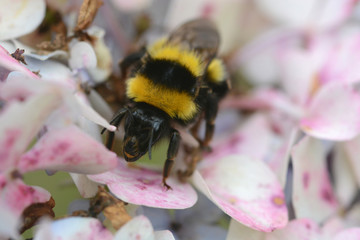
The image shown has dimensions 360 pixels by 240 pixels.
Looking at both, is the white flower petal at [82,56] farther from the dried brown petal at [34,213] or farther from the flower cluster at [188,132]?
the dried brown petal at [34,213]

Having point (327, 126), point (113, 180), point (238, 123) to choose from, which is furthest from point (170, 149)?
point (238, 123)

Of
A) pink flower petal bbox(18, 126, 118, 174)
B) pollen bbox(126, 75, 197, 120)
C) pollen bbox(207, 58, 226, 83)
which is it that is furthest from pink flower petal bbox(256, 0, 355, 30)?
pink flower petal bbox(18, 126, 118, 174)

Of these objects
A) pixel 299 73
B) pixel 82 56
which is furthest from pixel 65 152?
pixel 299 73

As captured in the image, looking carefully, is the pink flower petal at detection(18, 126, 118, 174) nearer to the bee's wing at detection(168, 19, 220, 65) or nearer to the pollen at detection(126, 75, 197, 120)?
the pollen at detection(126, 75, 197, 120)

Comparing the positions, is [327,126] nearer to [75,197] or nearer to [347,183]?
[347,183]

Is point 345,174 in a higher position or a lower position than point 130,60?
lower

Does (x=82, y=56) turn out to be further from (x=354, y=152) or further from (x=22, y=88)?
(x=354, y=152)
